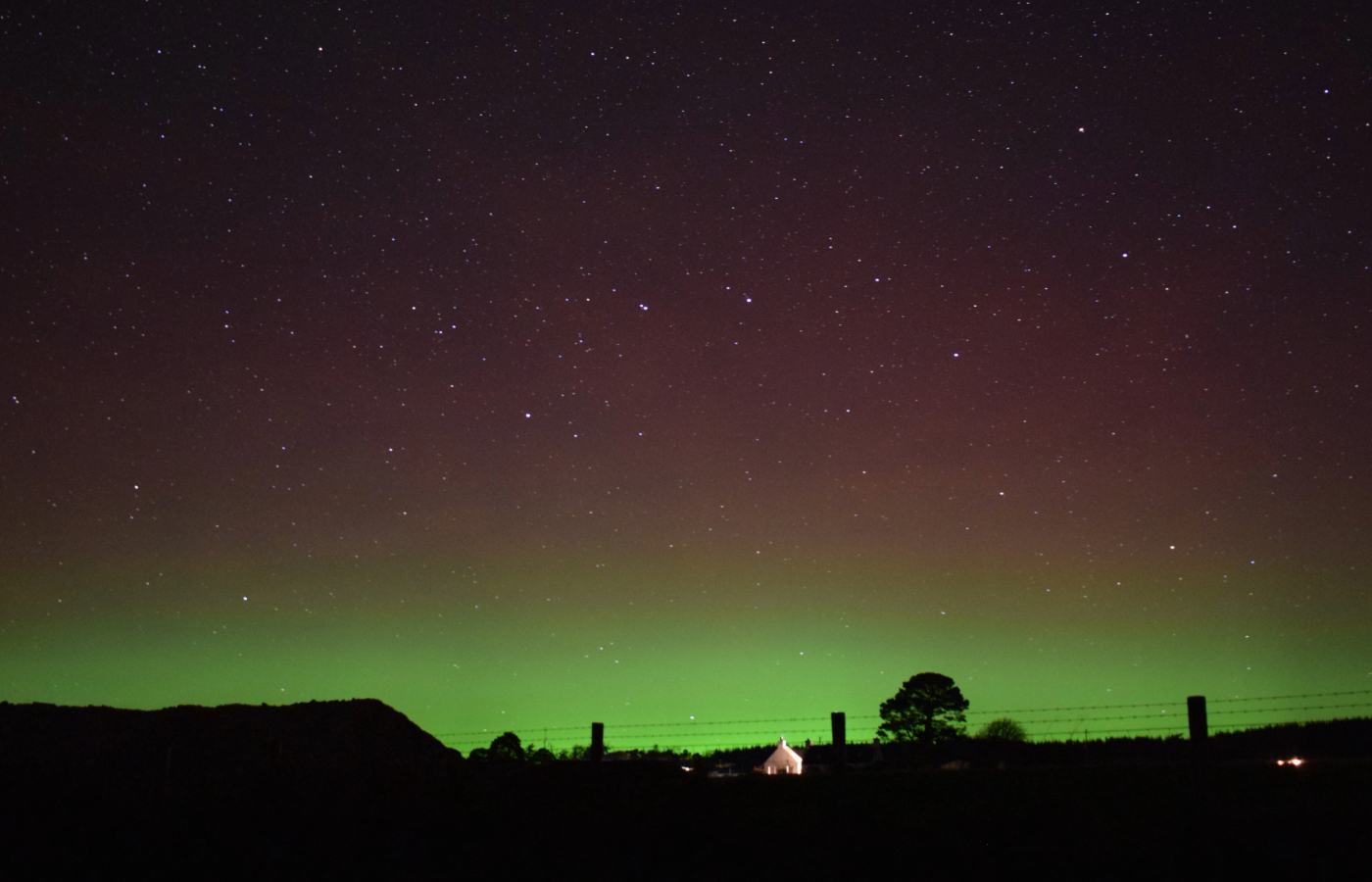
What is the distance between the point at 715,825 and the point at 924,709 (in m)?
46.2

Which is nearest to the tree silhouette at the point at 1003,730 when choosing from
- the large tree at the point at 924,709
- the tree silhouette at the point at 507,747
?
the large tree at the point at 924,709

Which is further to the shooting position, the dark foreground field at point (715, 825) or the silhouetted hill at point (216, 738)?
the silhouetted hill at point (216, 738)

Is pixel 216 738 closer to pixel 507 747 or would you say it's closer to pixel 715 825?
pixel 507 747

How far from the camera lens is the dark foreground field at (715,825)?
7133 mm

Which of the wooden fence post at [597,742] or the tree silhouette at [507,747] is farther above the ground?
the wooden fence post at [597,742]

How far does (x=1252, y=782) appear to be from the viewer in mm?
9078

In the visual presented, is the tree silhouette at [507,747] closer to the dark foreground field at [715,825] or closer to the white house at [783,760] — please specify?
the white house at [783,760]

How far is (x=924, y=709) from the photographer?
51844 mm

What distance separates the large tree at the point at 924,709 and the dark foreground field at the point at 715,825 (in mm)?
42239

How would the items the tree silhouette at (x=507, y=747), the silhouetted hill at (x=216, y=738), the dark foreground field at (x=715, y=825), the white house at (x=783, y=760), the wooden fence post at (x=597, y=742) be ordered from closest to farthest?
1. the dark foreground field at (x=715, y=825)
2. the wooden fence post at (x=597, y=742)
3. the silhouetted hill at (x=216, y=738)
4. the tree silhouette at (x=507, y=747)
5. the white house at (x=783, y=760)

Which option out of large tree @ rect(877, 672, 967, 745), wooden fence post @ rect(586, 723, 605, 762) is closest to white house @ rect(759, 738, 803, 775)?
large tree @ rect(877, 672, 967, 745)

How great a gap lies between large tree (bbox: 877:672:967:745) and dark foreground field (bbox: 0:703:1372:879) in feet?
139

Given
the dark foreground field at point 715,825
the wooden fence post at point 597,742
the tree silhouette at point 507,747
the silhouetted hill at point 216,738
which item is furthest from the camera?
the tree silhouette at point 507,747

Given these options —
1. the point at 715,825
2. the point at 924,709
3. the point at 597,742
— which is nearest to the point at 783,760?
the point at 924,709
